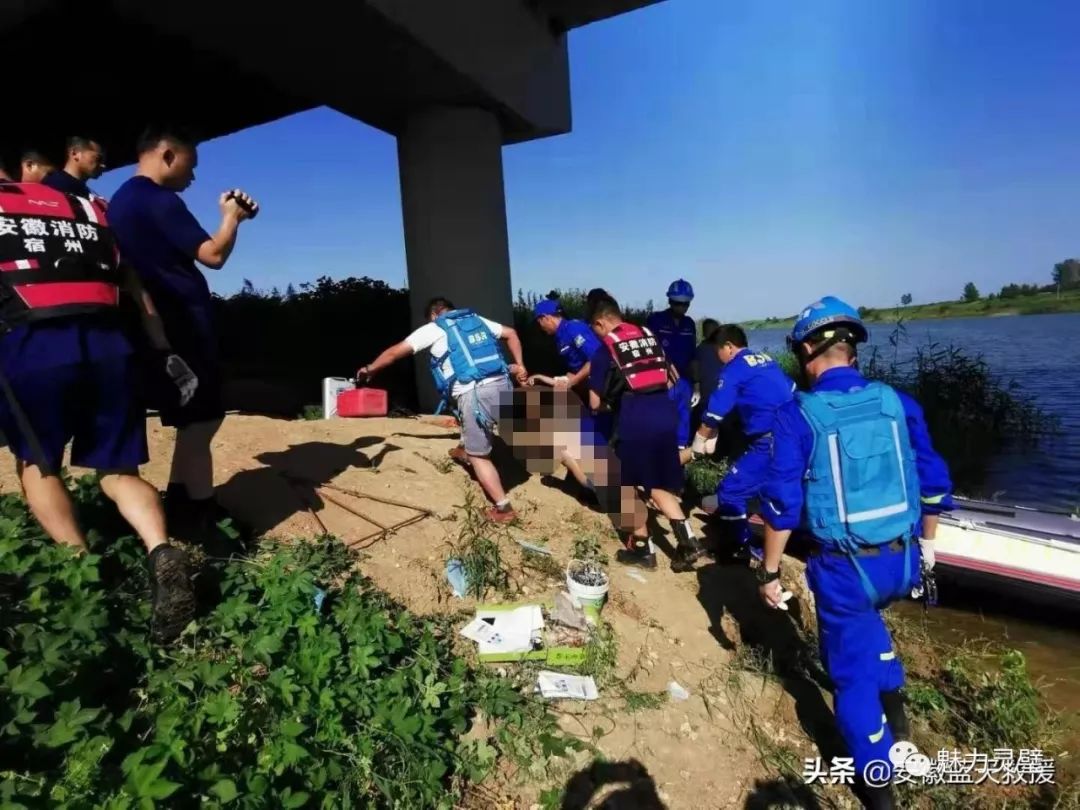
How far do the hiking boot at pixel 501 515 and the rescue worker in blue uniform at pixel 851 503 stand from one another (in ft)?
8.14

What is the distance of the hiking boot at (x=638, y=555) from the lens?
16.2 ft

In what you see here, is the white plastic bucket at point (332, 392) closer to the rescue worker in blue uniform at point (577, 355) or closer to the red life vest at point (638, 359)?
the rescue worker in blue uniform at point (577, 355)

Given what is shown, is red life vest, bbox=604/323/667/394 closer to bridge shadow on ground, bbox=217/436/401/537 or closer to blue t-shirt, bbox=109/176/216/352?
bridge shadow on ground, bbox=217/436/401/537

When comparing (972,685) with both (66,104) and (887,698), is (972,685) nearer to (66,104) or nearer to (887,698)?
(887,698)

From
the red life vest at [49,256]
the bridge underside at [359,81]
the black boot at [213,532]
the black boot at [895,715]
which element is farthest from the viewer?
the bridge underside at [359,81]

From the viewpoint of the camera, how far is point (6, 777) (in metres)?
1.69

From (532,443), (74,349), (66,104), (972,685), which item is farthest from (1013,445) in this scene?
(66,104)

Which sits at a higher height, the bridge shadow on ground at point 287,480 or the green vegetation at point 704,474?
the bridge shadow on ground at point 287,480

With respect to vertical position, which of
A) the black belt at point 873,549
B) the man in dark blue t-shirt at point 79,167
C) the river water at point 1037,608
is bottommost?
the river water at point 1037,608

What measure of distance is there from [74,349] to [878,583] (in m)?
3.43

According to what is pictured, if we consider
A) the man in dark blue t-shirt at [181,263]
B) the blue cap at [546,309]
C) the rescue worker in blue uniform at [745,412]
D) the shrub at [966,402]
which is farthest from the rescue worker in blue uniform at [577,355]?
the shrub at [966,402]

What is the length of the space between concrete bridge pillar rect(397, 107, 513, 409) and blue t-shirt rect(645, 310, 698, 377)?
2369mm

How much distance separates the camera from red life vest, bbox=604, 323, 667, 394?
455cm

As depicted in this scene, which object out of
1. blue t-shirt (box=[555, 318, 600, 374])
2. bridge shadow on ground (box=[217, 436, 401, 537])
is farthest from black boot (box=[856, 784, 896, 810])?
blue t-shirt (box=[555, 318, 600, 374])
